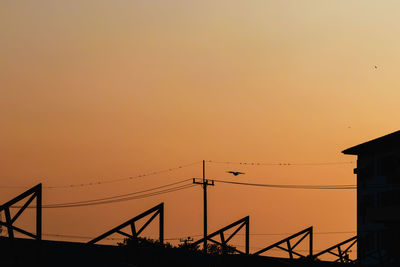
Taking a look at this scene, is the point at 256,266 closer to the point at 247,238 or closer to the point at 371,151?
the point at 247,238

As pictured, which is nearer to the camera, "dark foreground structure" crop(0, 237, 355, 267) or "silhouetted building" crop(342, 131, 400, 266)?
"dark foreground structure" crop(0, 237, 355, 267)

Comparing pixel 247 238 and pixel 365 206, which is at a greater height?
pixel 365 206

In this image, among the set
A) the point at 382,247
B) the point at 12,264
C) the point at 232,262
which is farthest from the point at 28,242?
the point at 382,247

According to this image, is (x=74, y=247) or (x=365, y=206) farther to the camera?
(x=365, y=206)

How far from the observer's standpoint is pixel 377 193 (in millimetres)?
101312

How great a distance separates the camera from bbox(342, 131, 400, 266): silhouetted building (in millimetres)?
94500

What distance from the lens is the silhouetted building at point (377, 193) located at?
310 feet

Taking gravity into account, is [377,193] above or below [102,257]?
above

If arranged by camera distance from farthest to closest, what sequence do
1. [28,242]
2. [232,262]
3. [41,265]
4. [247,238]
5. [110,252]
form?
[247,238] → [232,262] → [110,252] → [28,242] → [41,265]

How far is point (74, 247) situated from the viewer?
62.8 m

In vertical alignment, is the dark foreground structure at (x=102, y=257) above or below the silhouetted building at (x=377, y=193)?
below

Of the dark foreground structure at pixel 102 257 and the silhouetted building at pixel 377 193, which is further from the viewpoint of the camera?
the silhouetted building at pixel 377 193

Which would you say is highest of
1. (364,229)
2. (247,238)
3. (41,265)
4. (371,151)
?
(371,151)

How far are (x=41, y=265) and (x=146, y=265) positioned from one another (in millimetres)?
11455
